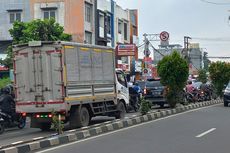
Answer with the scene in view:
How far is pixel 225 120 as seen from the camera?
18922 mm

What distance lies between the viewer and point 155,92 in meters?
27.6

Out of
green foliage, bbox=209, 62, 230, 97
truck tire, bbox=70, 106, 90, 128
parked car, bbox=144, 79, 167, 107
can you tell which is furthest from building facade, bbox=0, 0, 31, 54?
truck tire, bbox=70, 106, 90, 128

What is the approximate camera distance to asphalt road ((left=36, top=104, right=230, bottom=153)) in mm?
11297

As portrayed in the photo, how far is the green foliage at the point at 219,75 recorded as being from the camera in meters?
37.9

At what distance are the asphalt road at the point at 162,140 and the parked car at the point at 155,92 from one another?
1017 cm

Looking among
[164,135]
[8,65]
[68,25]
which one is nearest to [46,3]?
[68,25]

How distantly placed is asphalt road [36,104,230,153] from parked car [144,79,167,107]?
33.4ft

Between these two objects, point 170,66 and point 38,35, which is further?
point 38,35

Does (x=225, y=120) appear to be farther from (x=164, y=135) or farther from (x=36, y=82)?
(x=36, y=82)

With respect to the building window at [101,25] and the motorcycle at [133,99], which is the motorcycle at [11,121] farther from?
the building window at [101,25]

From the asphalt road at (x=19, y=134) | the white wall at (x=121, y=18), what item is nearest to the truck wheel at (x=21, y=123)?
the asphalt road at (x=19, y=134)

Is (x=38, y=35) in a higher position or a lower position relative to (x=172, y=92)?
higher

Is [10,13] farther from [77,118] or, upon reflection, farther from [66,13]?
[77,118]

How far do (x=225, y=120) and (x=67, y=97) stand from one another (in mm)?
6865
